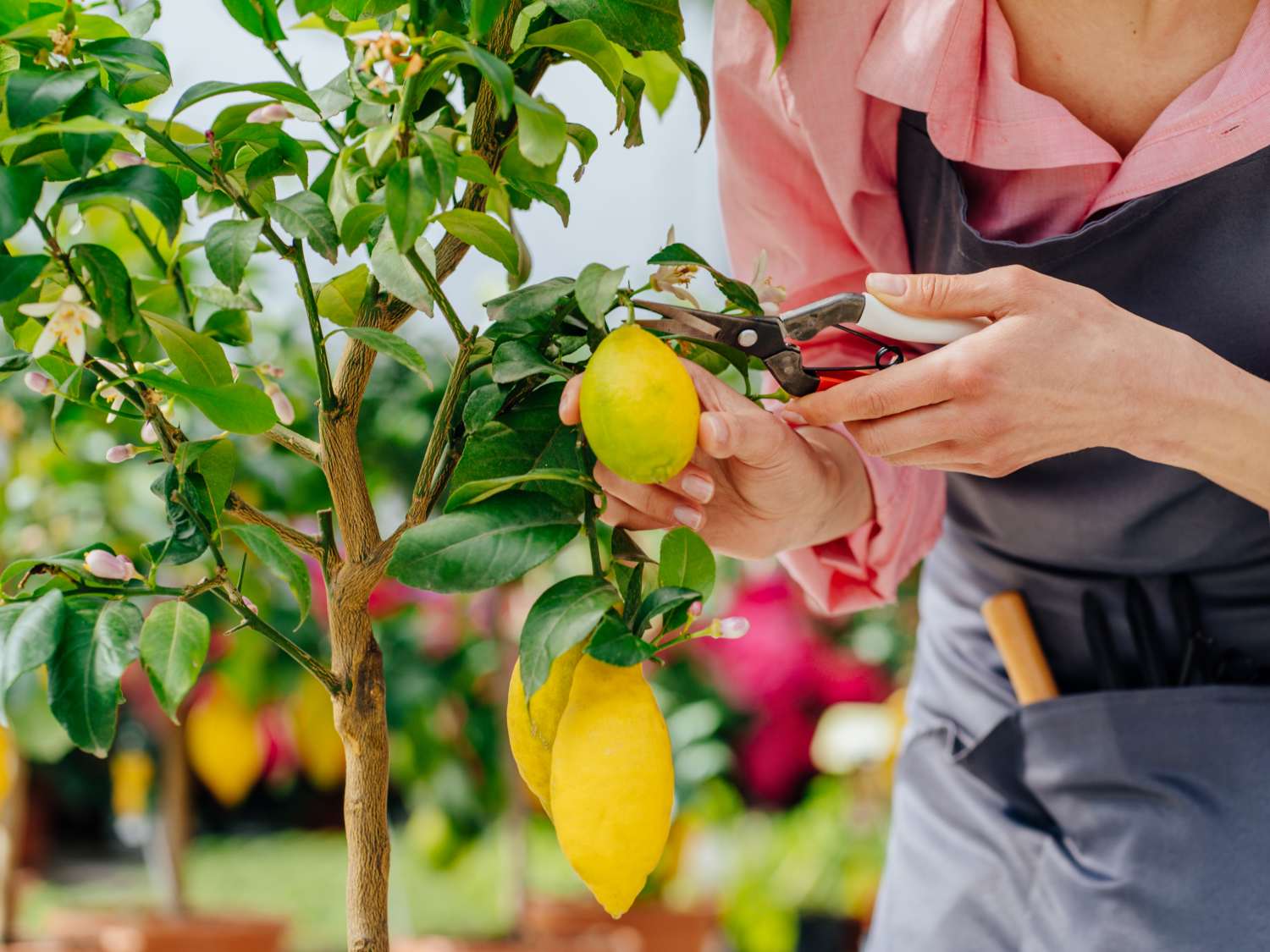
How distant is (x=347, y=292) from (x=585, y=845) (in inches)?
10.8

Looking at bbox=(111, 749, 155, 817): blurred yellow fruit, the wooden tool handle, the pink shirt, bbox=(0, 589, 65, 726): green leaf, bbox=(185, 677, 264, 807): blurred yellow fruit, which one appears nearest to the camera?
bbox=(0, 589, 65, 726): green leaf

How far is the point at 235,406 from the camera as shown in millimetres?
472

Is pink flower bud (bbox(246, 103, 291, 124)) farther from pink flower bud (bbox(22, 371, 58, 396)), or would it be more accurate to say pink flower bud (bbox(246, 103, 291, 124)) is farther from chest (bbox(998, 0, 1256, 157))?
chest (bbox(998, 0, 1256, 157))

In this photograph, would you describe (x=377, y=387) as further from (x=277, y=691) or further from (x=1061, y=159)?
(x=1061, y=159)

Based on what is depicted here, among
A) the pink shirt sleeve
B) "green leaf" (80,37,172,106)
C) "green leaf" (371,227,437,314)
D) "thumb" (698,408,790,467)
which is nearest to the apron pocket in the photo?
the pink shirt sleeve

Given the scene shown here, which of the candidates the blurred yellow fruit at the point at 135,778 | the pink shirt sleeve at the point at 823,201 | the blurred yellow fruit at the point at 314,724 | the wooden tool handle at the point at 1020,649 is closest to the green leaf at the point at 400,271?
the pink shirt sleeve at the point at 823,201

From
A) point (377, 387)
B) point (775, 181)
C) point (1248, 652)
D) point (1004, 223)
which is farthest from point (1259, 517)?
point (377, 387)

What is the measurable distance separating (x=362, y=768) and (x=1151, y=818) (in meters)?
0.46

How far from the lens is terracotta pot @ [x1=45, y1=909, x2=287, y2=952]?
1.26 m

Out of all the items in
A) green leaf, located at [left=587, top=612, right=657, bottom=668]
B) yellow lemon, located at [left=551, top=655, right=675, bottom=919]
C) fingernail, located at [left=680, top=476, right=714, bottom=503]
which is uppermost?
fingernail, located at [left=680, top=476, right=714, bottom=503]

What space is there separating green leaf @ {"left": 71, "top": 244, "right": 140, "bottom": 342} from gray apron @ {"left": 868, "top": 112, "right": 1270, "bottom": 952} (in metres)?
0.45

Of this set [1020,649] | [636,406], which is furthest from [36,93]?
[1020,649]

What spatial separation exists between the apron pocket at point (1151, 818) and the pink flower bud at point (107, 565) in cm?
54

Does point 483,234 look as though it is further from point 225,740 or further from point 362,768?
point 225,740
